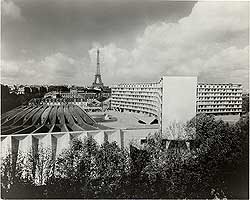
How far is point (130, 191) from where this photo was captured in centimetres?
232

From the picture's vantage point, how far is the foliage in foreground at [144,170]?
2234 millimetres

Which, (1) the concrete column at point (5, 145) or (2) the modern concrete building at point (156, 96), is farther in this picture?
A: (2) the modern concrete building at point (156, 96)

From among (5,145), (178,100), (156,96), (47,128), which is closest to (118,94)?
(156,96)

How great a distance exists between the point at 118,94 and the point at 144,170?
56 cm

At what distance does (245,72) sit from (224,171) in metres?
0.73

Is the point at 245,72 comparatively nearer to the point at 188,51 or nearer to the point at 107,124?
the point at 188,51

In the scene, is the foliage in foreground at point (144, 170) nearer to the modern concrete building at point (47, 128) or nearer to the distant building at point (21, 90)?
the modern concrete building at point (47, 128)

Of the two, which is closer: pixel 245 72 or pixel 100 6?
pixel 100 6

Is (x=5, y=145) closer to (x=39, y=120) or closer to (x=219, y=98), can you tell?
(x=39, y=120)

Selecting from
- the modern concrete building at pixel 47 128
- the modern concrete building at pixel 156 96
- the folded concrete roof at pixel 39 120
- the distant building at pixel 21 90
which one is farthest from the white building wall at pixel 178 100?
the distant building at pixel 21 90

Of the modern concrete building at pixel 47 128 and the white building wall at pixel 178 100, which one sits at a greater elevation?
the white building wall at pixel 178 100

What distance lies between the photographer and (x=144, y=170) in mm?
2348

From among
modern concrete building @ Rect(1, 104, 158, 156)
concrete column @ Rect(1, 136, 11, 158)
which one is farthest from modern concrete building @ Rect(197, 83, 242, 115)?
concrete column @ Rect(1, 136, 11, 158)

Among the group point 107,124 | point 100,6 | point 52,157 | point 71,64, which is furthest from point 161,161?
point 100,6
